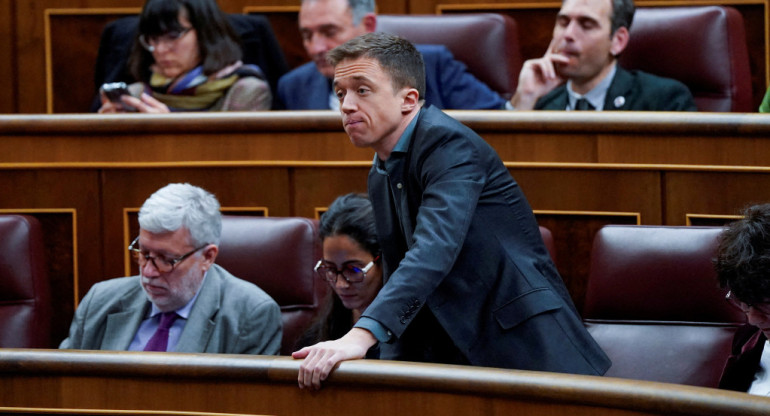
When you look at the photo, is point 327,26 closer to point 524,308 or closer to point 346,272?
point 346,272

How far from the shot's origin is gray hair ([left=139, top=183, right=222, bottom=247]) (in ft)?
3.44

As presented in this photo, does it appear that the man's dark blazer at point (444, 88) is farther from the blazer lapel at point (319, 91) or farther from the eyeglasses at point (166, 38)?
the eyeglasses at point (166, 38)

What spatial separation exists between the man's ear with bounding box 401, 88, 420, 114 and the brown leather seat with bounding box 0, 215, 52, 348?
1.57ft

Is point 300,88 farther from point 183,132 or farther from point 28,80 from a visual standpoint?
point 28,80

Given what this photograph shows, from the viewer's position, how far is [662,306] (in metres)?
1.00

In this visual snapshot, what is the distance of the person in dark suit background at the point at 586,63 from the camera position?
1.34 m

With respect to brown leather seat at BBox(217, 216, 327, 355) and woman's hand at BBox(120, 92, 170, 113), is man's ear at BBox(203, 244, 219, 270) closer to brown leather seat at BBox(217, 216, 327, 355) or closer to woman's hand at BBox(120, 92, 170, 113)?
brown leather seat at BBox(217, 216, 327, 355)

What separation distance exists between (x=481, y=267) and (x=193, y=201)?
0.34m

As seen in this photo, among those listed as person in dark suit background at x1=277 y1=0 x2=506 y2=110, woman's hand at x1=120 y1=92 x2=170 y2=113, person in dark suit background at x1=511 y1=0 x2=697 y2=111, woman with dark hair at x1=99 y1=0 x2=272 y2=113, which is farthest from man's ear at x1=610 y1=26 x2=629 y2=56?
woman's hand at x1=120 y1=92 x2=170 y2=113

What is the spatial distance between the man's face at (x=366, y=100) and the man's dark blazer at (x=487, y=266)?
0.02 metres

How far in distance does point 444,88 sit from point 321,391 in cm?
71

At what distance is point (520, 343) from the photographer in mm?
827

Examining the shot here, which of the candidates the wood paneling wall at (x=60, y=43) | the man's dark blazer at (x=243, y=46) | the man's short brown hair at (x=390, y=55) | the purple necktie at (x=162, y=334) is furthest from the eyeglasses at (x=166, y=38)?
the man's short brown hair at (x=390, y=55)

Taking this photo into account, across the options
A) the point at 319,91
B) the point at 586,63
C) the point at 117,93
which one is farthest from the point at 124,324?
the point at 586,63
